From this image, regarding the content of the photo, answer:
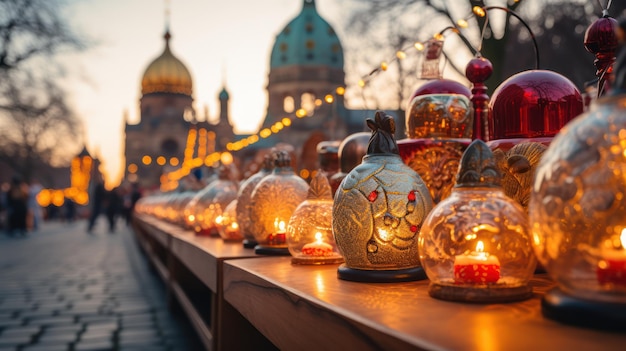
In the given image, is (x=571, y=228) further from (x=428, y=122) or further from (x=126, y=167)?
(x=126, y=167)

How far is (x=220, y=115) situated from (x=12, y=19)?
62282mm

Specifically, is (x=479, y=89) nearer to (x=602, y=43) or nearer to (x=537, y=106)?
(x=537, y=106)

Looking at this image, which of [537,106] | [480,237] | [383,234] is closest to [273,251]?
[383,234]

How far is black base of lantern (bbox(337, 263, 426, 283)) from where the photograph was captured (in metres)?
1.77

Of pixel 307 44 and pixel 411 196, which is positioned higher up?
pixel 307 44

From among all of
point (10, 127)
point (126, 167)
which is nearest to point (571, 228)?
point (10, 127)

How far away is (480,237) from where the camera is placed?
1.46 meters

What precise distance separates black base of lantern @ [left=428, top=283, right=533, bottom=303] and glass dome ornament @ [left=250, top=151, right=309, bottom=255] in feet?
4.82

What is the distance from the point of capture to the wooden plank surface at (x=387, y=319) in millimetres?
1011

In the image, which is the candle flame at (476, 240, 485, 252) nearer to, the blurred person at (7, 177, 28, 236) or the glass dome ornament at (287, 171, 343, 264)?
the glass dome ornament at (287, 171, 343, 264)

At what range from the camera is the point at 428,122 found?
96.3 inches

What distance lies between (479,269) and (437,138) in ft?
3.47

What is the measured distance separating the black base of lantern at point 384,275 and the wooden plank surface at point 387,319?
3 cm

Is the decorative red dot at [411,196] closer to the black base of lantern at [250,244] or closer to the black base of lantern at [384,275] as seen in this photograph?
the black base of lantern at [384,275]
